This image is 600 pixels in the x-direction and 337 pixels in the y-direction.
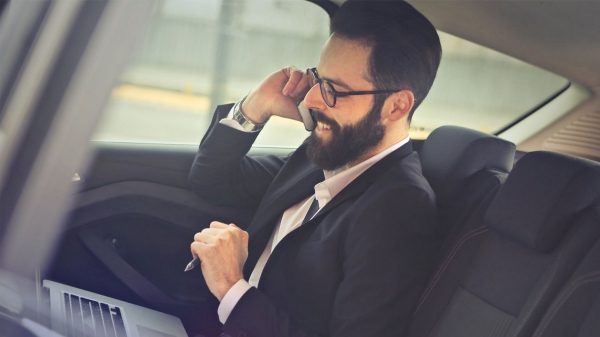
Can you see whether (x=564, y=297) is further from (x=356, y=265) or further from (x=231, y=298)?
(x=231, y=298)

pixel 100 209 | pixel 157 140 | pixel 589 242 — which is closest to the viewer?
pixel 589 242

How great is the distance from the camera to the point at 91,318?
4.20ft

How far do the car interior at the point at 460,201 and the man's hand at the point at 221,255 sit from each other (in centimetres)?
30

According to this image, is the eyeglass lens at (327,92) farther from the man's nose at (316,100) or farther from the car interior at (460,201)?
the car interior at (460,201)

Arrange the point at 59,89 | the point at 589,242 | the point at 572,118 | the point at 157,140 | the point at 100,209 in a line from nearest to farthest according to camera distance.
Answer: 1. the point at 59,89
2. the point at 589,242
3. the point at 100,209
4. the point at 157,140
5. the point at 572,118

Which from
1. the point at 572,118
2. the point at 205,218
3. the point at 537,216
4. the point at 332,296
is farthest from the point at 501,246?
the point at 572,118

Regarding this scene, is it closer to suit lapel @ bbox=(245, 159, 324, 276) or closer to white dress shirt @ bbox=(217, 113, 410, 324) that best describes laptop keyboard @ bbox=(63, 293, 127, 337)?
white dress shirt @ bbox=(217, 113, 410, 324)

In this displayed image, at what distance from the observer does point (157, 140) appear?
7.55 feet

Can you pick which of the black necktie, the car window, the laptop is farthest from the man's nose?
the laptop

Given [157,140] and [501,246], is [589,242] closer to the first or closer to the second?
[501,246]

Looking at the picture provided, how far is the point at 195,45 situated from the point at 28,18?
1.38 meters

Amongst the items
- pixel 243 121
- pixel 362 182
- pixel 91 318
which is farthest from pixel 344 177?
pixel 91 318

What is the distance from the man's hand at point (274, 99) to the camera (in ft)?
6.55

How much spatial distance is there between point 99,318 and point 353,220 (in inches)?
21.5
